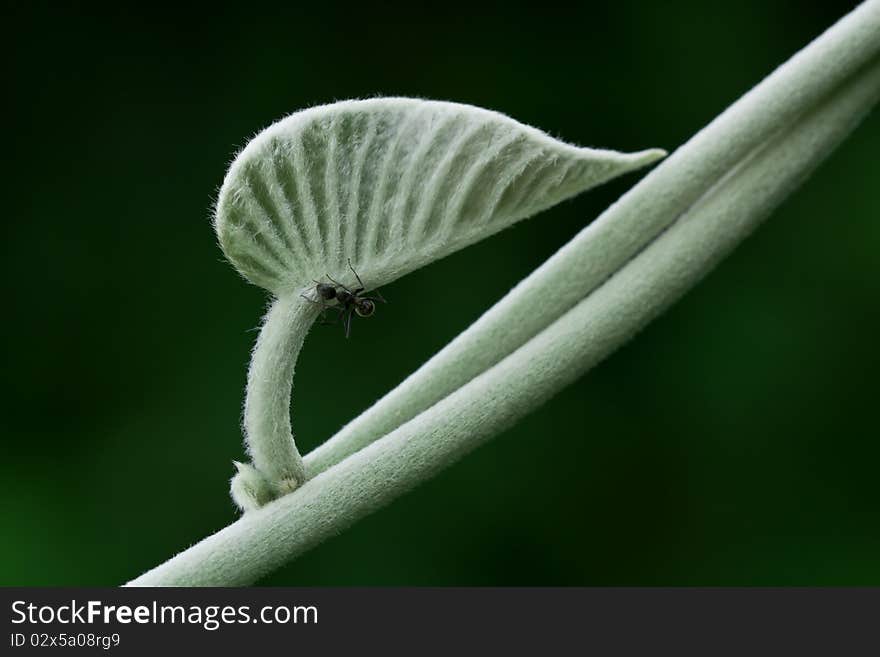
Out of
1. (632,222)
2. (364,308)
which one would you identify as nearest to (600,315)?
(632,222)

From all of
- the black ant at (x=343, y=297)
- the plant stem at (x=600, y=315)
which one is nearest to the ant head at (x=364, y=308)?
the black ant at (x=343, y=297)

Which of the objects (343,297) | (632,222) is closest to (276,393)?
(343,297)

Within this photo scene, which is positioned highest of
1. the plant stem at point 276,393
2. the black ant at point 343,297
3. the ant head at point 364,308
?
the ant head at point 364,308

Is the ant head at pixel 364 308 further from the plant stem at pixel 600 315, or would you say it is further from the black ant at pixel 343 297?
the plant stem at pixel 600 315

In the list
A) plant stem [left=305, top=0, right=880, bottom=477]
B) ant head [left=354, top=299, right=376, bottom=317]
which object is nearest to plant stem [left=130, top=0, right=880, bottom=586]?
plant stem [left=305, top=0, right=880, bottom=477]

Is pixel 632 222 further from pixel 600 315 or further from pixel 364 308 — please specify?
pixel 364 308

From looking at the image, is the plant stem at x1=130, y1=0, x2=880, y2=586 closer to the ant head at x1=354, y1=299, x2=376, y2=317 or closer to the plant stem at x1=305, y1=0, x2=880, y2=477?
the plant stem at x1=305, y1=0, x2=880, y2=477

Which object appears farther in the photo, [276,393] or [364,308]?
[364,308]

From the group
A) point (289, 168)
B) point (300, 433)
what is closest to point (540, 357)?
point (289, 168)
